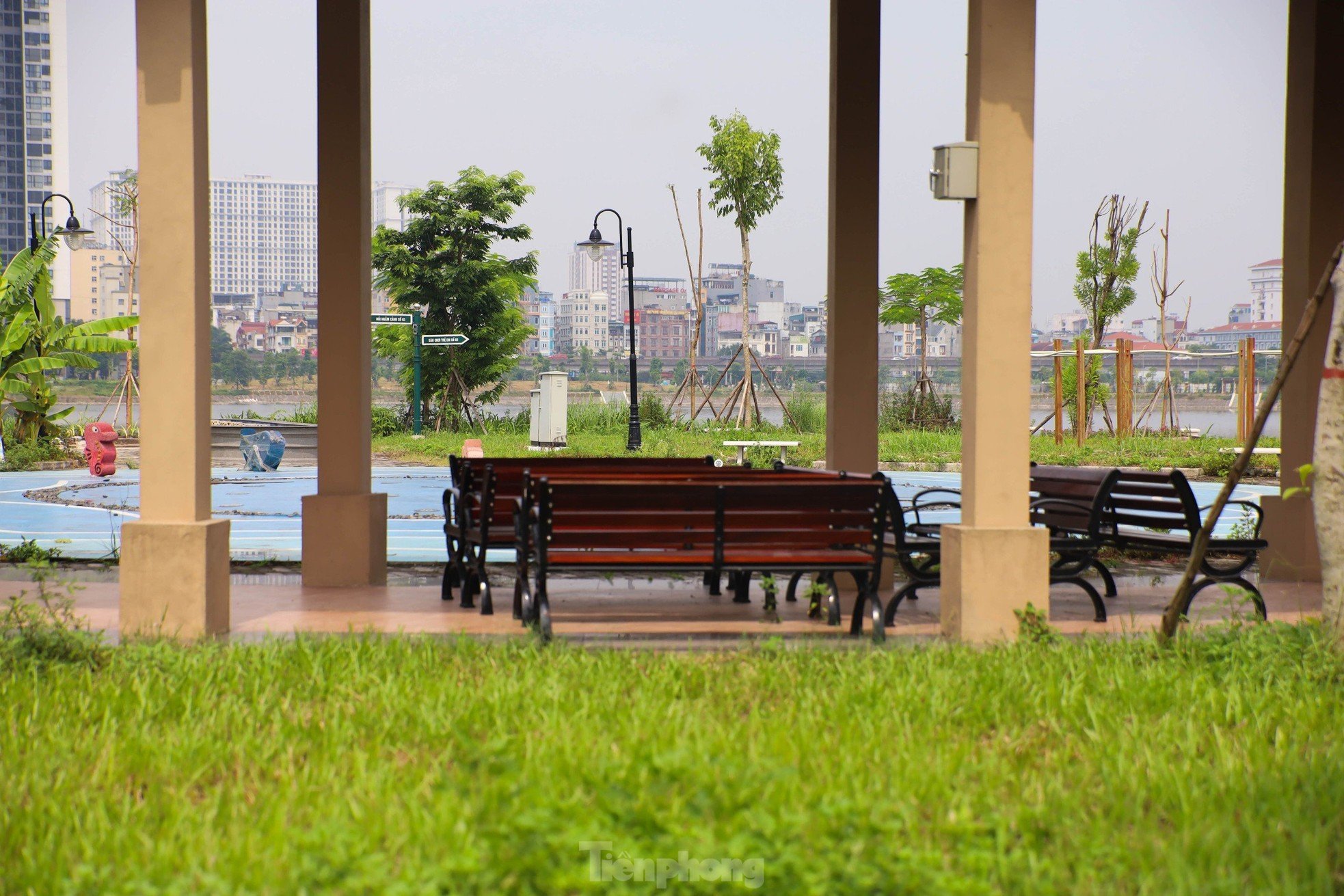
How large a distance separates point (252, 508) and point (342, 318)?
28.9ft

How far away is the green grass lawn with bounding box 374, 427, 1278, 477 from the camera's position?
22562mm

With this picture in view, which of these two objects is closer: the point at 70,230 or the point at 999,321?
the point at 999,321

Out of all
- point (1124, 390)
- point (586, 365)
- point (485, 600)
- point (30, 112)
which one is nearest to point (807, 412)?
point (1124, 390)

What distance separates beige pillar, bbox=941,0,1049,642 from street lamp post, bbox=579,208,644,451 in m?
19.3

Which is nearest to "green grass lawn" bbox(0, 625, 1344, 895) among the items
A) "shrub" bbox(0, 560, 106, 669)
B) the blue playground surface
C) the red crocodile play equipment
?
"shrub" bbox(0, 560, 106, 669)

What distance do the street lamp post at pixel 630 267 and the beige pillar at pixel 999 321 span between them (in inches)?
759

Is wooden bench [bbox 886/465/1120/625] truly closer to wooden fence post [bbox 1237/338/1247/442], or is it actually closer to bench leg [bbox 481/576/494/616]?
bench leg [bbox 481/576/494/616]

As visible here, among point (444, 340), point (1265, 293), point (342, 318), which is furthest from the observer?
point (1265, 293)

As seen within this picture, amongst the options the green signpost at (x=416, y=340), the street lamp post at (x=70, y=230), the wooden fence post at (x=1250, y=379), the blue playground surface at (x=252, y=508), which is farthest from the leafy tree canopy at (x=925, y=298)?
the street lamp post at (x=70, y=230)

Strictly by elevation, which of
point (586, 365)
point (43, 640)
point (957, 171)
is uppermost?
point (586, 365)

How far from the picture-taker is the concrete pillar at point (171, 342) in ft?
21.1

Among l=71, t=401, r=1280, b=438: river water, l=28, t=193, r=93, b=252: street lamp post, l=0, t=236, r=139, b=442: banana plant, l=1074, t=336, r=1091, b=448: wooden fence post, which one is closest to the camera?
l=0, t=236, r=139, b=442: banana plant

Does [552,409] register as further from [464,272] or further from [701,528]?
[701,528]

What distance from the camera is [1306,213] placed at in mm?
9375
